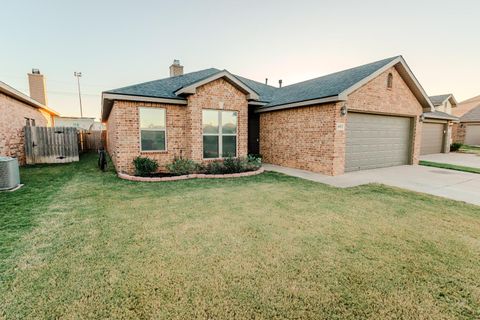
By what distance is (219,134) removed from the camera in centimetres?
979

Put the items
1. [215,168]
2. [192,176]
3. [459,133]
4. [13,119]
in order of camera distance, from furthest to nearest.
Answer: [459,133], [13,119], [215,168], [192,176]

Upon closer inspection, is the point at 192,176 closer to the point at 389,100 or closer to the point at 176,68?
the point at 176,68

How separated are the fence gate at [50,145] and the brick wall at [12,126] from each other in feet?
1.03

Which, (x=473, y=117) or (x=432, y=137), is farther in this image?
(x=473, y=117)

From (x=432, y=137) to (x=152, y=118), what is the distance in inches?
806

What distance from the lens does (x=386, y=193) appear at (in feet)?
20.9

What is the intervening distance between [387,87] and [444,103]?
20963 mm

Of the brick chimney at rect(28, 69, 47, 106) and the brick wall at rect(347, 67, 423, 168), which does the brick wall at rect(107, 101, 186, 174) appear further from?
the brick chimney at rect(28, 69, 47, 106)

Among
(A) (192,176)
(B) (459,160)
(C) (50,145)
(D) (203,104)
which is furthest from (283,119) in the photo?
(C) (50,145)

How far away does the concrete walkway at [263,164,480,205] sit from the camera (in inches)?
255

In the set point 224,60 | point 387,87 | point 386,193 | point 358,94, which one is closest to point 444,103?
point 387,87

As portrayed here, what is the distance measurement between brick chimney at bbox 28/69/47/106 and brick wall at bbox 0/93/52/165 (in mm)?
6313

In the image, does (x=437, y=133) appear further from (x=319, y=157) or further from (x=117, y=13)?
(x=117, y=13)

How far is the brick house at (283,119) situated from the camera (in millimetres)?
8705
